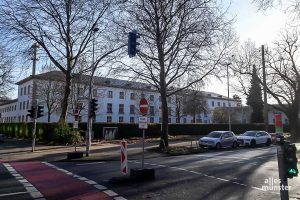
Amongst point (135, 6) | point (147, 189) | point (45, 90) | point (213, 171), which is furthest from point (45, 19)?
point (45, 90)

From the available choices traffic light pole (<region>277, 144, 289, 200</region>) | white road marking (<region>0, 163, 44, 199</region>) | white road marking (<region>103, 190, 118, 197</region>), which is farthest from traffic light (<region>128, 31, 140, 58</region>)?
traffic light pole (<region>277, 144, 289, 200</region>)

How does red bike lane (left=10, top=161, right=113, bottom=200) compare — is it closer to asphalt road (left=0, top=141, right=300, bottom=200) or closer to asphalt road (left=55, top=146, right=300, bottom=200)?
asphalt road (left=0, top=141, right=300, bottom=200)

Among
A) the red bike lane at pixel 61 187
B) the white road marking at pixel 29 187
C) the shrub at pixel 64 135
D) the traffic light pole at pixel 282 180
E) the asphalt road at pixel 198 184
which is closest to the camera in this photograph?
the traffic light pole at pixel 282 180

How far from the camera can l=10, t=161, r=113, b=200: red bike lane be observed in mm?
9554

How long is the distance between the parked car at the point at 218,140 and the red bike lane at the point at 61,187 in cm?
1815

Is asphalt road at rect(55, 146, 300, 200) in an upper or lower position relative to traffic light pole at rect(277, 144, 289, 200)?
lower

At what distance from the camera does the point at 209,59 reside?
28.4 m

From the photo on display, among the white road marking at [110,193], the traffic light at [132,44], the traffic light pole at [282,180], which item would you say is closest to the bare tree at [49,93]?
the traffic light at [132,44]

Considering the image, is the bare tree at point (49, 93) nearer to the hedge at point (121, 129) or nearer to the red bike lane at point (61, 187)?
the hedge at point (121, 129)

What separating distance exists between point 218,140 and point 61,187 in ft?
70.6

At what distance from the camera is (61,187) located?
10945 millimetres

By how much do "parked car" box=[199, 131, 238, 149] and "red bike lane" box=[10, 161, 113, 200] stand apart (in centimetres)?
1815

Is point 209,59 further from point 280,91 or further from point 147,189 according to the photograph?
point 280,91

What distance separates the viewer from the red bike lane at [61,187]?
9554 millimetres
